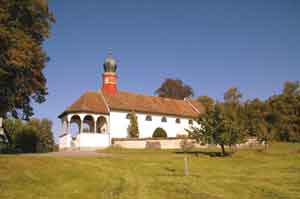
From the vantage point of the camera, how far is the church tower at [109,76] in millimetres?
45531

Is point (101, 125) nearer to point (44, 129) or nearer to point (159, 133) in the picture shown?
point (159, 133)

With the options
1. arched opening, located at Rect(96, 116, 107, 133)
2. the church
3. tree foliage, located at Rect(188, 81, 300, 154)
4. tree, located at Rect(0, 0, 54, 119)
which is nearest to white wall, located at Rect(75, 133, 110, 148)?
the church

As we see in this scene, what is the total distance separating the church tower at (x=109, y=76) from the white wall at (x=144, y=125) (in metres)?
6.30

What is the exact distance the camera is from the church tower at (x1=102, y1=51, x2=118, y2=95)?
4553 centimetres

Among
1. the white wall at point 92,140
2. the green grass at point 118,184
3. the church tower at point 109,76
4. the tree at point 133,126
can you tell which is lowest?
the green grass at point 118,184

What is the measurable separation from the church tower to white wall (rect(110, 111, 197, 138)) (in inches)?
248

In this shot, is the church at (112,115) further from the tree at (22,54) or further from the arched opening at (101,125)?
the tree at (22,54)

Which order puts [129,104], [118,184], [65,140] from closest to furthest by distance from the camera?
[118,184], [65,140], [129,104]

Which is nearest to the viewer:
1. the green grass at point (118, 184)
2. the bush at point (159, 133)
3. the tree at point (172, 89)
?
the green grass at point (118, 184)

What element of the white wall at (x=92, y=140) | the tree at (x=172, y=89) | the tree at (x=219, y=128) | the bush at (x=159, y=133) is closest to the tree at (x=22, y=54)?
the white wall at (x=92, y=140)

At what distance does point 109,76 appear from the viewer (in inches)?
1816

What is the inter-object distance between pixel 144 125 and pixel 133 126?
2305 millimetres

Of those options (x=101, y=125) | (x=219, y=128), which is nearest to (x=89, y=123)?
(x=101, y=125)

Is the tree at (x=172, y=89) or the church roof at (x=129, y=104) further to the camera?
the tree at (x=172, y=89)
